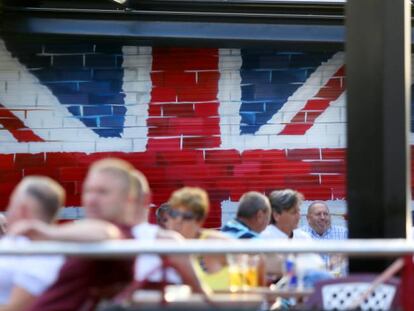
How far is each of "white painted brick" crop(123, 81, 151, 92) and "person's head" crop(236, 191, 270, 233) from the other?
9.14ft

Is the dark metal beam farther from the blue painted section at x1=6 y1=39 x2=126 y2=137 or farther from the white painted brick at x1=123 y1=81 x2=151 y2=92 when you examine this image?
the white painted brick at x1=123 y1=81 x2=151 y2=92

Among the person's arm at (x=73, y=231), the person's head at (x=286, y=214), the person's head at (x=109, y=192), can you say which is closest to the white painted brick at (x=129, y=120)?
the person's head at (x=286, y=214)

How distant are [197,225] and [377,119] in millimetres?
1132

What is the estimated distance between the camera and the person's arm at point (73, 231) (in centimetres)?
359

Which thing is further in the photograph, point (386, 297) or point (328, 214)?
point (328, 214)

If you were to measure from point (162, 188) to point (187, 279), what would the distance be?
15.9ft

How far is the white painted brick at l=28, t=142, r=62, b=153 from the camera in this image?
901cm

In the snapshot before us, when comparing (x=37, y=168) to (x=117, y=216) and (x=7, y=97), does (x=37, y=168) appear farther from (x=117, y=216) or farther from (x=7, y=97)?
(x=117, y=216)

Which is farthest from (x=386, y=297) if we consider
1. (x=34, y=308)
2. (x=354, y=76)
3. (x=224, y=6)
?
(x=224, y=6)

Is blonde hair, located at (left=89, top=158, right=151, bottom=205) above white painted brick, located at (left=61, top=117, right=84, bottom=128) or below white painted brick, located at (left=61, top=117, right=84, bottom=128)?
below

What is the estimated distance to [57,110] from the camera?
9.00 metres

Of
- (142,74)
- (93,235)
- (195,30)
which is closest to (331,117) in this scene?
(195,30)

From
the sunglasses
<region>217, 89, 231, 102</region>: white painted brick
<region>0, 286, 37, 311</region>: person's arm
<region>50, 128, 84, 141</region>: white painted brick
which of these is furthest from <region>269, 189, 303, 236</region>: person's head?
<region>0, 286, 37, 311</region>: person's arm

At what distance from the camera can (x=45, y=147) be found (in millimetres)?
9023
